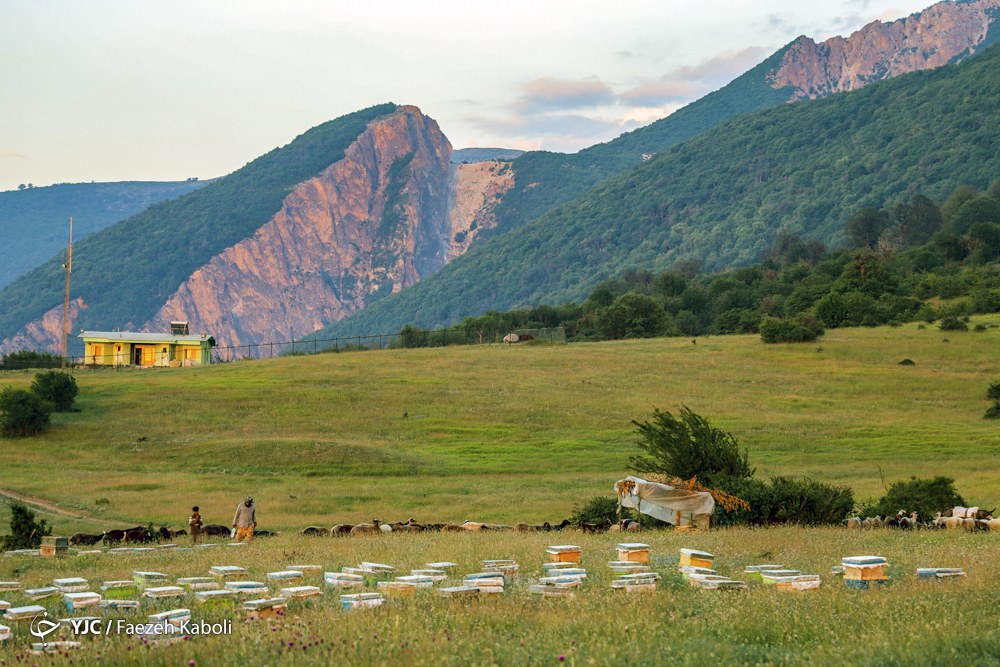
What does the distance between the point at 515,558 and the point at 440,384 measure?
5377cm

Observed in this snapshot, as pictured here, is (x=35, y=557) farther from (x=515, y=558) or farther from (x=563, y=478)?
(x=563, y=478)

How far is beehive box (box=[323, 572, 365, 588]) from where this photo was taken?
1223cm

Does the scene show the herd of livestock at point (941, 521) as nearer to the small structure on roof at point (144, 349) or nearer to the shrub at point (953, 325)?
the shrub at point (953, 325)

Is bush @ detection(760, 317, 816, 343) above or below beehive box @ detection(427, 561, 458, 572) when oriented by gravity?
above

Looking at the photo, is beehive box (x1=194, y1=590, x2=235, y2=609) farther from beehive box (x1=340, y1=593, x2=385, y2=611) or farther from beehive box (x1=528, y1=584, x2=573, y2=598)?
beehive box (x1=528, y1=584, x2=573, y2=598)

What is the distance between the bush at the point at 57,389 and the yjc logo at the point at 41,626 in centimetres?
5194

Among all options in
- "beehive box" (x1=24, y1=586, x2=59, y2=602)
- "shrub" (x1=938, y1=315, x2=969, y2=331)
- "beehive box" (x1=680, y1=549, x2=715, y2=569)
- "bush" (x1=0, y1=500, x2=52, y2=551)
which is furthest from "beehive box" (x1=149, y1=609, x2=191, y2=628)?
"shrub" (x1=938, y1=315, x2=969, y2=331)

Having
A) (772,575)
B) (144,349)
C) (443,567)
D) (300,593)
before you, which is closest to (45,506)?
(443,567)

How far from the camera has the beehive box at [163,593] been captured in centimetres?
1081

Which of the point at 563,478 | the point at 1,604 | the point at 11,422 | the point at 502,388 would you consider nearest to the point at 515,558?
the point at 1,604

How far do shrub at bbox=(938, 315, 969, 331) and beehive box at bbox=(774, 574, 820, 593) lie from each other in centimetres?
8480

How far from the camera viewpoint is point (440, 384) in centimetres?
6900

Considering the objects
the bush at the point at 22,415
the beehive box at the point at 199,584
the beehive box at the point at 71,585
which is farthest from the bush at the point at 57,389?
the beehive box at the point at 199,584

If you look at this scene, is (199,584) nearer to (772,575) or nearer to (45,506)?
(772,575)
